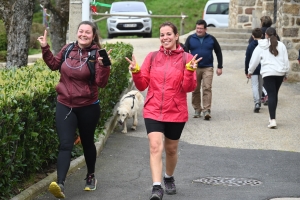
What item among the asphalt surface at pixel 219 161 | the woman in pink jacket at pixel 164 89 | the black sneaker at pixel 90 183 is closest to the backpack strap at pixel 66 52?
the woman in pink jacket at pixel 164 89

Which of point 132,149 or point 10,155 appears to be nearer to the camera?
point 10,155

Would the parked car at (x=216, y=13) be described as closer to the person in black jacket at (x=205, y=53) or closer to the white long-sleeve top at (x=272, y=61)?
the person in black jacket at (x=205, y=53)

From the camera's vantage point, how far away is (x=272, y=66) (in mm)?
12602

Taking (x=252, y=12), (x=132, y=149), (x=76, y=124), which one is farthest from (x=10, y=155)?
(x=252, y=12)

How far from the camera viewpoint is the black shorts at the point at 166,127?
7309mm

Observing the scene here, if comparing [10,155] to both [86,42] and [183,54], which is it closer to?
[86,42]

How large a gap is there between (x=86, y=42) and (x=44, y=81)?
1.25m

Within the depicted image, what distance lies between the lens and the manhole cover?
27.9 feet

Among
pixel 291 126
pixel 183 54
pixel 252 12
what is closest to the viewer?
pixel 183 54

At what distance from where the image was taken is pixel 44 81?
8.53 metres

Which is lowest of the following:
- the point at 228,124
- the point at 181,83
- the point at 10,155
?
the point at 228,124

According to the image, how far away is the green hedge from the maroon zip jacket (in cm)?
37

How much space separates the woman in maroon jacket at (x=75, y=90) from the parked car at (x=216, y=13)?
25.6 meters

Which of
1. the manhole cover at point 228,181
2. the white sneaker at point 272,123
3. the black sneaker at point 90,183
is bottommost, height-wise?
the white sneaker at point 272,123
